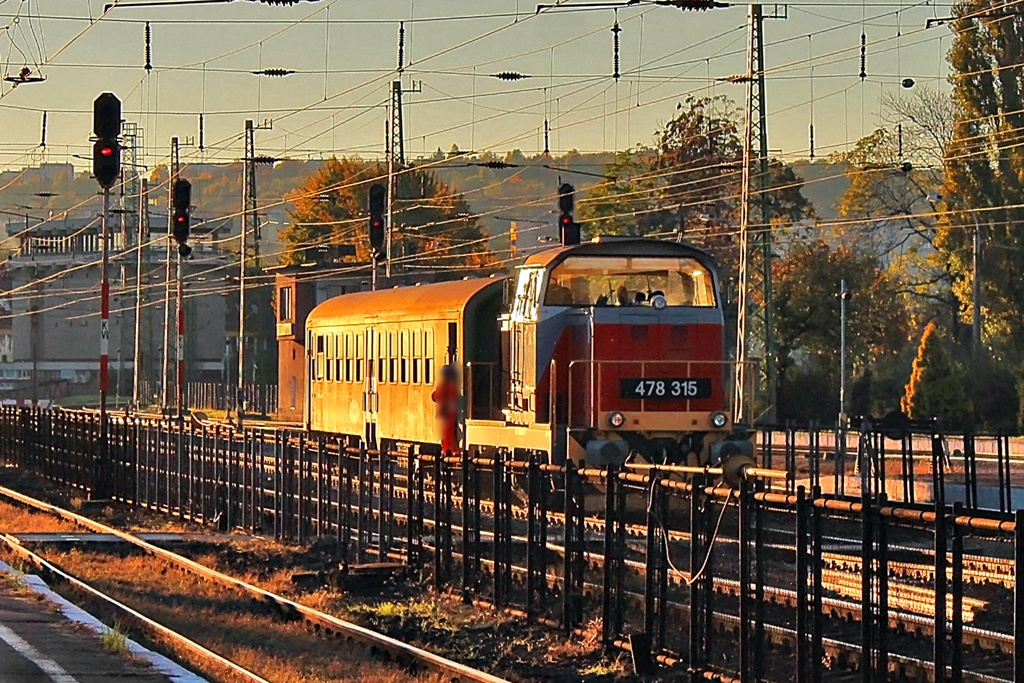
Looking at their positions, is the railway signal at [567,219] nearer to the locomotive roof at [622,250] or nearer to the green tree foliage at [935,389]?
the locomotive roof at [622,250]

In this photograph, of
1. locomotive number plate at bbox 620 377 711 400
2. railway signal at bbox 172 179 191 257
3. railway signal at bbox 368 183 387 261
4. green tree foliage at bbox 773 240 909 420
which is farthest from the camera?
green tree foliage at bbox 773 240 909 420

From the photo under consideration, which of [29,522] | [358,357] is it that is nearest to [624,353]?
[29,522]

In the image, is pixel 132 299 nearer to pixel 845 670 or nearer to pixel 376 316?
pixel 376 316

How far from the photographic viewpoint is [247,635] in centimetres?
1672

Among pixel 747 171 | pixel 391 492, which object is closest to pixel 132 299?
pixel 747 171

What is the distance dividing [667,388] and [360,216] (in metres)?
84.4

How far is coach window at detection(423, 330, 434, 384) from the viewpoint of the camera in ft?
97.0

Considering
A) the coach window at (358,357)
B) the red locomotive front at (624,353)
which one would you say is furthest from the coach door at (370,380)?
the red locomotive front at (624,353)

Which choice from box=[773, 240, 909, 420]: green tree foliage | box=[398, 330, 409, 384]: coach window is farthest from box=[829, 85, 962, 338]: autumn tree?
box=[398, 330, 409, 384]: coach window

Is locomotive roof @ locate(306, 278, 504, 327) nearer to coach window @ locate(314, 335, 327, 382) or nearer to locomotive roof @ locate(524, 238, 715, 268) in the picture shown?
coach window @ locate(314, 335, 327, 382)

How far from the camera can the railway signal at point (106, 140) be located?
2755 centimetres

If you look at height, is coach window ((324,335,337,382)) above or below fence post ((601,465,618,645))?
above

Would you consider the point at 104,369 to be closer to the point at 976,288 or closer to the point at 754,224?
the point at 754,224

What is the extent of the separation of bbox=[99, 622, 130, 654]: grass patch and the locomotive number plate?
1096 cm
